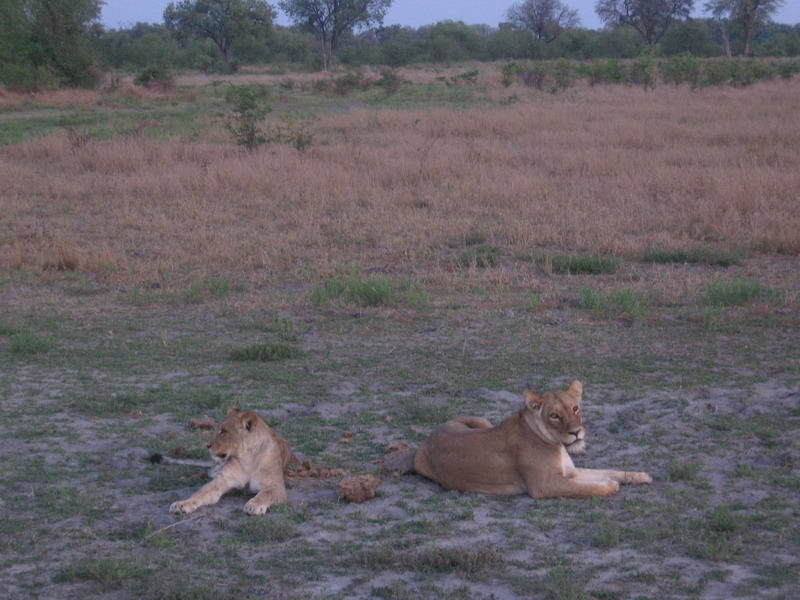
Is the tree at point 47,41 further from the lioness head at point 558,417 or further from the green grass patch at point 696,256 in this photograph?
the lioness head at point 558,417

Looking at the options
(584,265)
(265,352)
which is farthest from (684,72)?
(265,352)

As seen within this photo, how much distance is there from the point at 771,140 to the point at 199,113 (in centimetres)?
1584

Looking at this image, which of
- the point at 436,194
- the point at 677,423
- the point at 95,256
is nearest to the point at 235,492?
the point at 677,423

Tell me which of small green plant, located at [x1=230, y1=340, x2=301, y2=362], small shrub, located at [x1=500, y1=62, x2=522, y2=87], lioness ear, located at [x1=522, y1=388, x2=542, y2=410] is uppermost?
small shrub, located at [x1=500, y1=62, x2=522, y2=87]

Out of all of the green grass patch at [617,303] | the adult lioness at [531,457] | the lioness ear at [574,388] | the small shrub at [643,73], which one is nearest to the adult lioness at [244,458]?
the adult lioness at [531,457]

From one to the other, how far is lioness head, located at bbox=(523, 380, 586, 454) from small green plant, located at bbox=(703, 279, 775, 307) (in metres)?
4.69

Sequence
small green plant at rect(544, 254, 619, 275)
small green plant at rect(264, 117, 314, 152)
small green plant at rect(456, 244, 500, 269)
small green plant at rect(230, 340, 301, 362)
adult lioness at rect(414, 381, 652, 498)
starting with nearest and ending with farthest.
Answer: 1. adult lioness at rect(414, 381, 652, 498)
2. small green plant at rect(230, 340, 301, 362)
3. small green plant at rect(544, 254, 619, 275)
4. small green plant at rect(456, 244, 500, 269)
5. small green plant at rect(264, 117, 314, 152)

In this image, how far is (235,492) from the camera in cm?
519

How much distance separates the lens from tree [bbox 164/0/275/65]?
215ft

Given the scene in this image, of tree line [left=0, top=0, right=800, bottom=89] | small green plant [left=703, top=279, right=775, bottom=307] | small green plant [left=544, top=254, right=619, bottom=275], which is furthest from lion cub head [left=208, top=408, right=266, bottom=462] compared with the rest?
tree line [left=0, top=0, right=800, bottom=89]

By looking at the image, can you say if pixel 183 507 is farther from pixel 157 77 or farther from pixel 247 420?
pixel 157 77

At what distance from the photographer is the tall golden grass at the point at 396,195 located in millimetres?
11586

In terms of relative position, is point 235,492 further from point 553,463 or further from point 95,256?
point 95,256

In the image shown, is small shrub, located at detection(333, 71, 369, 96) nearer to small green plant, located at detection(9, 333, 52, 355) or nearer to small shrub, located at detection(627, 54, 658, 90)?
small shrub, located at detection(627, 54, 658, 90)
